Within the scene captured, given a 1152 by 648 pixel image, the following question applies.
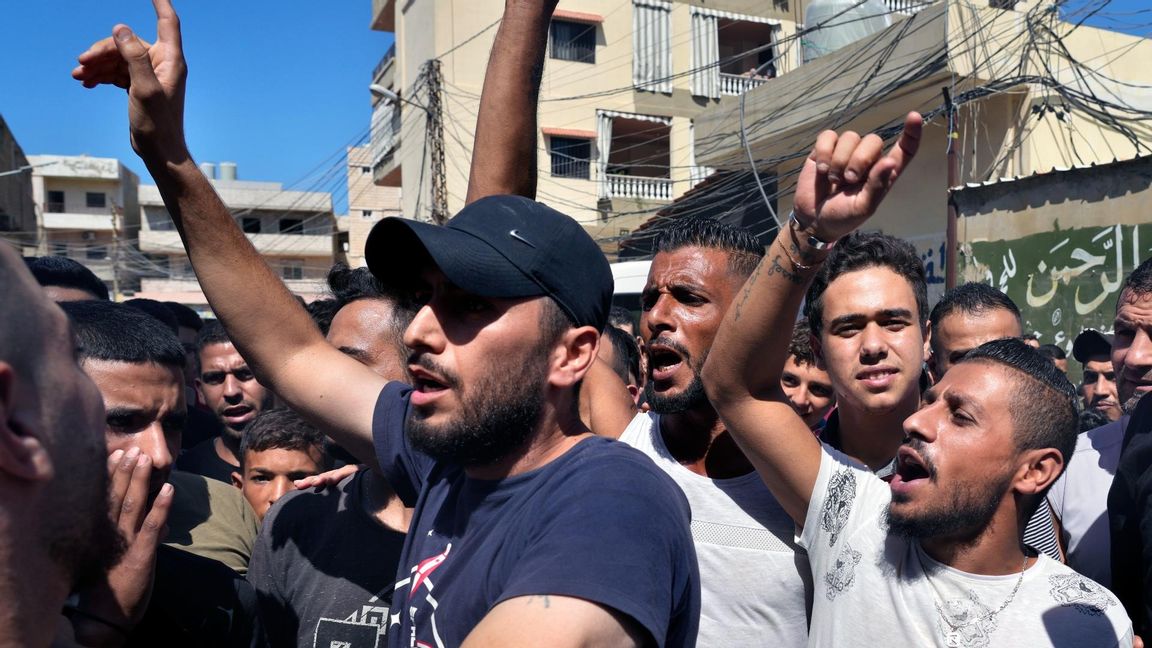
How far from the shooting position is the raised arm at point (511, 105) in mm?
2506

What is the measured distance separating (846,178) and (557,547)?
95cm

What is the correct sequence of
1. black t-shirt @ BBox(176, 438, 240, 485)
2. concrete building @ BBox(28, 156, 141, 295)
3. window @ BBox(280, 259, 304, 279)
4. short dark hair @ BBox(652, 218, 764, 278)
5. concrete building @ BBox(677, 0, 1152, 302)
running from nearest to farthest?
short dark hair @ BBox(652, 218, 764, 278) → black t-shirt @ BBox(176, 438, 240, 485) → concrete building @ BBox(677, 0, 1152, 302) → concrete building @ BBox(28, 156, 141, 295) → window @ BBox(280, 259, 304, 279)

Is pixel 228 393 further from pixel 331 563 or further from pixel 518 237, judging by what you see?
pixel 518 237

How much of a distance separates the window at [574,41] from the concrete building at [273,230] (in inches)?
1011

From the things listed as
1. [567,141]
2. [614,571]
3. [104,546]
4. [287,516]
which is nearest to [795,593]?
[614,571]

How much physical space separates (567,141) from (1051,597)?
2434 centimetres

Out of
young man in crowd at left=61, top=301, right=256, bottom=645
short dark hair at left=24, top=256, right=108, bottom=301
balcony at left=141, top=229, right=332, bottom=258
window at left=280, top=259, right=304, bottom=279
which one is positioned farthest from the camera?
window at left=280, top=259, right=304, bottom=279

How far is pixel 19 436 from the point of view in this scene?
42.8 inches

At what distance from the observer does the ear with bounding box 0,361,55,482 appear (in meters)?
1.07

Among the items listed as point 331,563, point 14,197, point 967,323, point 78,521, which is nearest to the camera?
point 78,521

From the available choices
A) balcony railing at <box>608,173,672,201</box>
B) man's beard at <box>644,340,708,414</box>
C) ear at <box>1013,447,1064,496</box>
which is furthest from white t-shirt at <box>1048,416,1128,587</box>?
balcony railing at <box>608,173,672,201</box>

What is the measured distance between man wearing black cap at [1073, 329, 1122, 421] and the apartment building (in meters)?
18.4

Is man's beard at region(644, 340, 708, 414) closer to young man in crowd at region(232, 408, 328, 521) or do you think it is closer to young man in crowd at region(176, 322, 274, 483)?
young man in crowd at region(232, 408, 328, 521)

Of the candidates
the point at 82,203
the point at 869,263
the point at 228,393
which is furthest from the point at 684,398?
the point at 82,203
